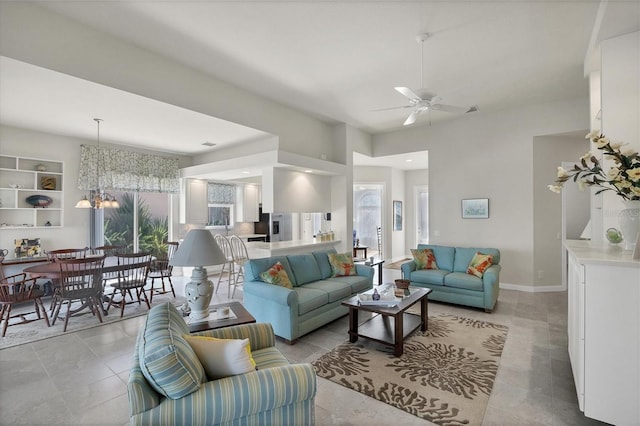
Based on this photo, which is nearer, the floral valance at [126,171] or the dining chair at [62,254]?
the dining chair at [62,254]

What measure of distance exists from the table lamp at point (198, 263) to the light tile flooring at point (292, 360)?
2.79ft

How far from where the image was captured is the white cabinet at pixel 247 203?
786 centimetres

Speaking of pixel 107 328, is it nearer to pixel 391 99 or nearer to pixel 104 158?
pixel 104 158

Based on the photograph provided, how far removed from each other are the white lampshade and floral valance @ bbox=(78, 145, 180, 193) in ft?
14.9

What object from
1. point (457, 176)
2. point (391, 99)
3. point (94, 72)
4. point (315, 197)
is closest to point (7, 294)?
point (94, 72)

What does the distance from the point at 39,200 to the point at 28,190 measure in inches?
8.9

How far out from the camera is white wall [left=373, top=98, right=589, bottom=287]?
5.43 metres

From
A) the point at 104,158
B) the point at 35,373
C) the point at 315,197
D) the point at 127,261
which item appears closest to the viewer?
the point at 35,373

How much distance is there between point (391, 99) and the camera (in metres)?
5.14

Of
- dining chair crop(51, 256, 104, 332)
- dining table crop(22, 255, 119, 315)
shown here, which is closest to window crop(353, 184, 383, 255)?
dining table crop(22, 255, 119, 315)

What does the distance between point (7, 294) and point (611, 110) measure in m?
6.85

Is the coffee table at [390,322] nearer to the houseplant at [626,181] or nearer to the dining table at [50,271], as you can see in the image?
the houseplant at [626,181]

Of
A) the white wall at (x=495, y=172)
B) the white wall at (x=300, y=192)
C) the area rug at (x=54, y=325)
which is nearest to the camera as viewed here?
the area rug at (x=54, y=325)

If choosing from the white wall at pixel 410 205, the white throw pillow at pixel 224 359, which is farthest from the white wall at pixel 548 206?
the white throw pillow at pixel 224 359
